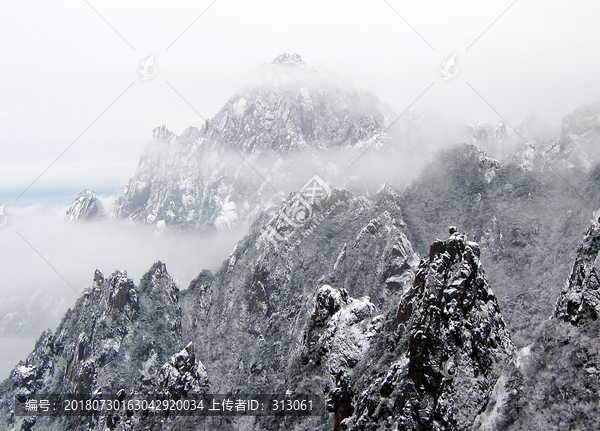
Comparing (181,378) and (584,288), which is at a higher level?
(181,378)

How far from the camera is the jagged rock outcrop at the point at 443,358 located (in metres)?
61.8

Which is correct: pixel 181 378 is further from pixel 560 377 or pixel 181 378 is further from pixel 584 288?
pixel 584 288

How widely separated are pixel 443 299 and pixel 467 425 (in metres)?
16.5

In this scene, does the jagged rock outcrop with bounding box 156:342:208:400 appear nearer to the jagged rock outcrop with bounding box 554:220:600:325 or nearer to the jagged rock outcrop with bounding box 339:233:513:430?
the jagged rock outcrop with bounding box 339:233:513:430

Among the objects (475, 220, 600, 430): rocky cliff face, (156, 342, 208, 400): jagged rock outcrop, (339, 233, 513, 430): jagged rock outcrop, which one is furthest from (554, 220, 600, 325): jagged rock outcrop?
(156, 342, 208, 400): jagged rock outcrop

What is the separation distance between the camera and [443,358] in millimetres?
63969

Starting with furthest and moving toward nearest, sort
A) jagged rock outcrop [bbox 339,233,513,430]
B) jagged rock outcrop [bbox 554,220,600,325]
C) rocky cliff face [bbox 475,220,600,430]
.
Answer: jagged rock outcrop [bbox 339,233,513,430]
jagged rock outcrop [bbox 554,220,600,325]
rocky cliff face [bbox 475,220,600,430]

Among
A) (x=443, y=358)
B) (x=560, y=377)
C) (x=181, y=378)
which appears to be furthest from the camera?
(x=181, y=378)

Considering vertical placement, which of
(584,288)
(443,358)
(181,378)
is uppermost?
(181,378)

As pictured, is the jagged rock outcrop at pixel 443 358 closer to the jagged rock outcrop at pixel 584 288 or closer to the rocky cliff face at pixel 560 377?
the rocky cliff face at pixel 560 377

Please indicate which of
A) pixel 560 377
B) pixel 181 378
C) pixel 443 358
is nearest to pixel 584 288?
pixel 560 377

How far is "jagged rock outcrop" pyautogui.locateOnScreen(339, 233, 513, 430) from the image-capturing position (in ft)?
203

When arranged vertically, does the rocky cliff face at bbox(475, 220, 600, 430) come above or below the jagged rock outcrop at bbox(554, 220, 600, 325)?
below

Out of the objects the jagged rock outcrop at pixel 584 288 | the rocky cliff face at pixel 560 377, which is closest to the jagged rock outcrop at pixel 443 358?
the rocky cliff face at pixel 560 377
